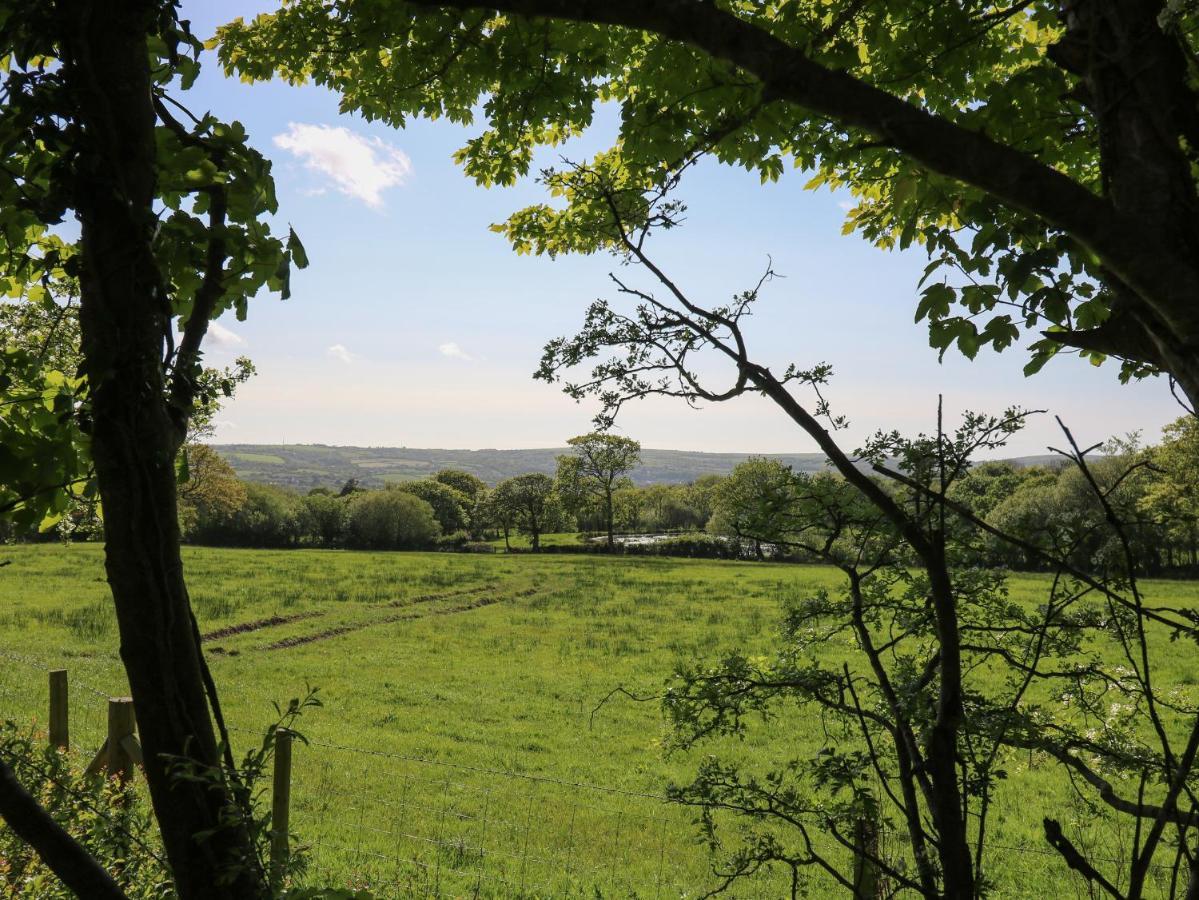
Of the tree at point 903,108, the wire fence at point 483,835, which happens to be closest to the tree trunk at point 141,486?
the tree at point 903,108

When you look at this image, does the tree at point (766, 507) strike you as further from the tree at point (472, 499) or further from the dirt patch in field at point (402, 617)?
the tree at point (472, 499)

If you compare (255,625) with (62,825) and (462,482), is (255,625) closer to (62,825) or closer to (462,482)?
(62,825)

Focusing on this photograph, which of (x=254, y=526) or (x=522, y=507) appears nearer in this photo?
(x=254, y=526)

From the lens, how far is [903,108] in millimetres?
1457

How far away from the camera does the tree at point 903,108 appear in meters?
1.46

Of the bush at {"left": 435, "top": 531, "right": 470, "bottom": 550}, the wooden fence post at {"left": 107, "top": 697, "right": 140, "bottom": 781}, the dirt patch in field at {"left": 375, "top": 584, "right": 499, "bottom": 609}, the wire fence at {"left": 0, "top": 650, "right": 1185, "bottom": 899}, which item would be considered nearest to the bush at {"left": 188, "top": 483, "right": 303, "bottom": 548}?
the bush at {"left": 435, "top": 531, "right": 470, "bottom": 550}

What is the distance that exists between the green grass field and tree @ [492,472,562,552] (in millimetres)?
37872

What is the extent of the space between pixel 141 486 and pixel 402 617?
29652 mm

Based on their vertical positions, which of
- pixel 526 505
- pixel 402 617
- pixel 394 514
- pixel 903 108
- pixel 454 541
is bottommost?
pixel 454 541

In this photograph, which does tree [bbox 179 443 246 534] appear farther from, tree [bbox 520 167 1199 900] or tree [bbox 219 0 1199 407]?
tree [bbox 520 167 1199 900]

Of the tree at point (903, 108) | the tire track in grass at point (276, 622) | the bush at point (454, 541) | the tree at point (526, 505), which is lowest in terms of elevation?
the bush at point (454, 541)

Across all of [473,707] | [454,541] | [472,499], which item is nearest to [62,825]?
[473,707]

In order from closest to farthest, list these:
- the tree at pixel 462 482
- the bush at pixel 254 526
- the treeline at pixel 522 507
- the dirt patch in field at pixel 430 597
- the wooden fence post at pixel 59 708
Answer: the wooden fence post at pixel 59 708 < the dirt patch in field at pixel 430 597 < the treeline at pixel 522 507 < the bush at pixel 254 526 < the tree at pixel 462 482

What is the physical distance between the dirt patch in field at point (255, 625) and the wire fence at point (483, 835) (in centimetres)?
958
